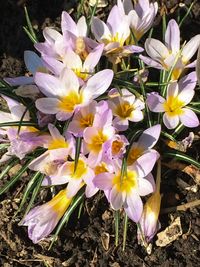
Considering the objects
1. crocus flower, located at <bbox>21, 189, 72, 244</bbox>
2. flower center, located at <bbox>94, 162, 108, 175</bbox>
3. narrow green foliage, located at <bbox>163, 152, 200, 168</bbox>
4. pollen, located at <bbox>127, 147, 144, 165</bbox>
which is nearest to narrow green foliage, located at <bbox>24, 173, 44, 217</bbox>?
crocus flower, located at <bbox>21, 189, 72, 244</bbox>

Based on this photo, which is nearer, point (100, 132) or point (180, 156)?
point (100, 132)

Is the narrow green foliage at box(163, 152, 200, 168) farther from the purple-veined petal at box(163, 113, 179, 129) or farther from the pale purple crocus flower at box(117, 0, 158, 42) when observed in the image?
the pale purple crocus flower at box(117, 0, 158, 42)

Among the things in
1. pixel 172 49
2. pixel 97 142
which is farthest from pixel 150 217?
pixel 172 49

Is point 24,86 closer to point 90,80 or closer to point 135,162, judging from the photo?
point 90,80

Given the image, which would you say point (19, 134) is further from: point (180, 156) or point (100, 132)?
point (180, 156)

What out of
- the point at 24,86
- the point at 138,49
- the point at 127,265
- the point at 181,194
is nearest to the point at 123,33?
the point at 138,49

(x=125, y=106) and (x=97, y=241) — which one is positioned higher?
(x=125, y=106)
